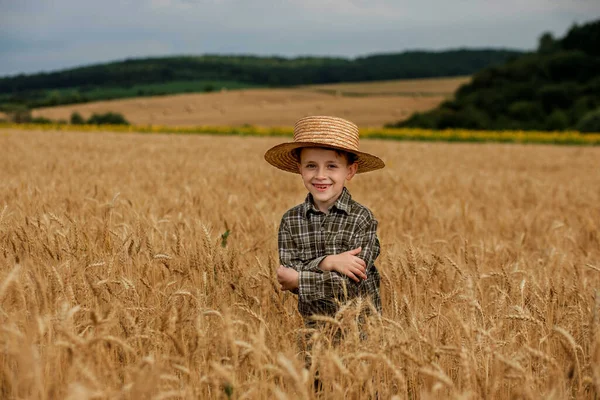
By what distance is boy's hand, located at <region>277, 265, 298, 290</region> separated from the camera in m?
2.36

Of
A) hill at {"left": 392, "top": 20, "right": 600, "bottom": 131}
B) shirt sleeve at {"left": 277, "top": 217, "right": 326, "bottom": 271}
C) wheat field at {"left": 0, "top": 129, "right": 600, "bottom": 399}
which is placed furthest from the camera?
hill at {"left": 392, "top": 20, "right": 600, "bottom": 131}

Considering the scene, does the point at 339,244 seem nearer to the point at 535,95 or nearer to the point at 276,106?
the point at 535,95

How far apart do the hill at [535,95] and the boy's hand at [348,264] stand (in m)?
35.6

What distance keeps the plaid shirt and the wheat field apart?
121 millimetres

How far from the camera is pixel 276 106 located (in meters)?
50.7

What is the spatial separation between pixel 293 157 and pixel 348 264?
0.60m

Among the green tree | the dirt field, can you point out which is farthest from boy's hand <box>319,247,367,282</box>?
the dirt field

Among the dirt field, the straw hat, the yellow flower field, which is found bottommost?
the yellow flower field

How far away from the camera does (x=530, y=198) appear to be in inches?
286

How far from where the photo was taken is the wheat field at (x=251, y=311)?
158 centimetres

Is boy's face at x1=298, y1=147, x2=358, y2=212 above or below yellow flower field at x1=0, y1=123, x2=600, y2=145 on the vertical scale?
above

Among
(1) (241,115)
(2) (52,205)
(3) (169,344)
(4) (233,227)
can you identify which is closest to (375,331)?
(3) (169,344)

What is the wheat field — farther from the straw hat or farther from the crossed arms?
the straw hat

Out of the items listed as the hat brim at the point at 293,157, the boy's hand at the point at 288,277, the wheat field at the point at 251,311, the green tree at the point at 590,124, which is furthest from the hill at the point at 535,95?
the boy's hand at the point at 288,277
